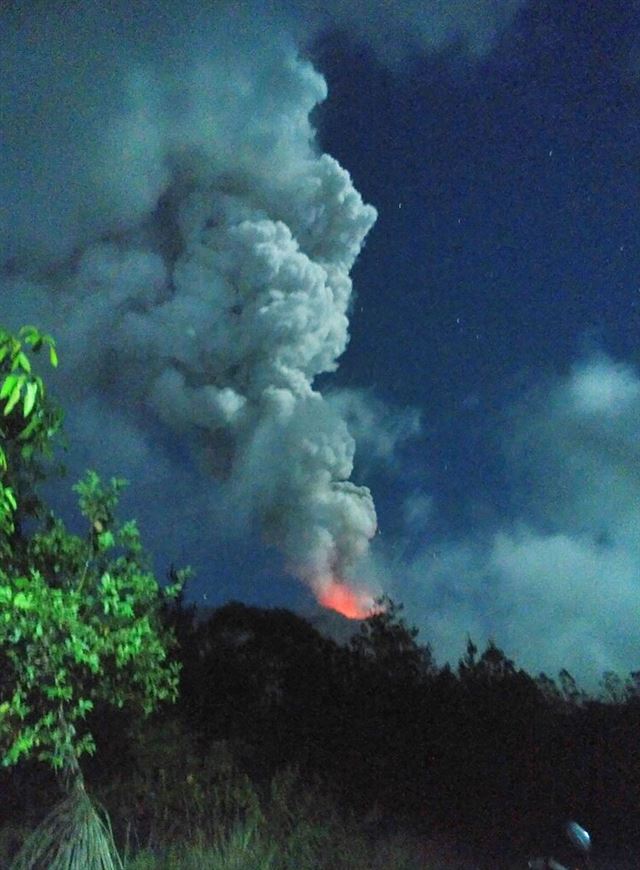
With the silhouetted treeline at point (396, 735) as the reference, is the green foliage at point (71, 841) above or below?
below

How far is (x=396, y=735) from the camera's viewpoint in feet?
39.3

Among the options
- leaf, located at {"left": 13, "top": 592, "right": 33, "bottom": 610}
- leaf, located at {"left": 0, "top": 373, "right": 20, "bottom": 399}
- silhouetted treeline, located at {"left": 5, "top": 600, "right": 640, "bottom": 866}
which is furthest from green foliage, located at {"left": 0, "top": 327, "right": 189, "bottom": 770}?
silhouetted treeline, located at {"left": 5, "top": 600, "right": 640, "bottom": 866}

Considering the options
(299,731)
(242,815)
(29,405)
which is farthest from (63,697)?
(299,731)

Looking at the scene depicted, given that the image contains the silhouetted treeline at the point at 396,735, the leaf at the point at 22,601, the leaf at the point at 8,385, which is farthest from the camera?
the silhouetted treeline at the point at 396,735

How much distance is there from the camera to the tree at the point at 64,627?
20.0 ft

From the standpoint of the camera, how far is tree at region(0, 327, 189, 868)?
611cm

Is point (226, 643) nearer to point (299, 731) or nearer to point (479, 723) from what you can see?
point (299, 731)

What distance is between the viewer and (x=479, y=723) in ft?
39.1

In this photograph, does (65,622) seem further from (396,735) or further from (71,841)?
(396,735)

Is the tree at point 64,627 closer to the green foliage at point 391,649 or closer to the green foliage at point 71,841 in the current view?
the green foliage at point 71,841

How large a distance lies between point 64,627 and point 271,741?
254 inches

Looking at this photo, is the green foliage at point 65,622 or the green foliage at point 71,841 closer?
the green foliage at point 65,622

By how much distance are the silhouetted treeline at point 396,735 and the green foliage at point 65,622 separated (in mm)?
3392

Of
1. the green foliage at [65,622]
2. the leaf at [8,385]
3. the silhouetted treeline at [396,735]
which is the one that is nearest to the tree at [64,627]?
the green foliage at [65,622]
